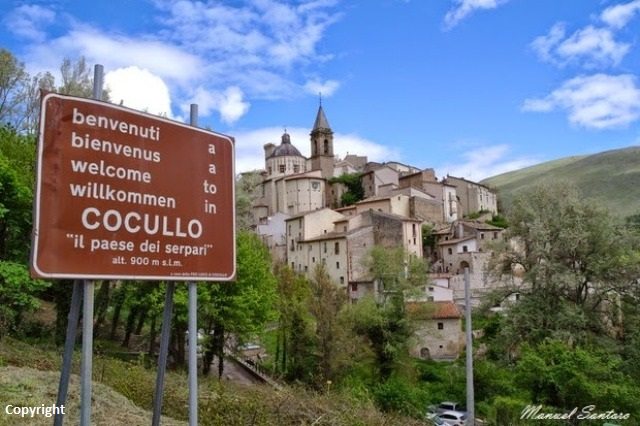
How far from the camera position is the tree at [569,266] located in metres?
25.2

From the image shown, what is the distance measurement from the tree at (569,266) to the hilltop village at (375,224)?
3978 millimetres

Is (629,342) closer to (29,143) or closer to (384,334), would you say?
(384,334)

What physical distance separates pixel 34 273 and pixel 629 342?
2759 cm

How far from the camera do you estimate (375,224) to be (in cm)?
5309

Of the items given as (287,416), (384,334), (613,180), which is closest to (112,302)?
(384,334)

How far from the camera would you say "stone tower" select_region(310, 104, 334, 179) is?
291 ft

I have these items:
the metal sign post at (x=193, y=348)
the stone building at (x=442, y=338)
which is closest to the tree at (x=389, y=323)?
the stone building at (x=442, y=338)

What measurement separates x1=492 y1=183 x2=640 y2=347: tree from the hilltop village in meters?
3.98

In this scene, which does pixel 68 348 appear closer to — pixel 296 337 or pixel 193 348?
pixel 193 348

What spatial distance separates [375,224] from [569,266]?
27464 millimetres

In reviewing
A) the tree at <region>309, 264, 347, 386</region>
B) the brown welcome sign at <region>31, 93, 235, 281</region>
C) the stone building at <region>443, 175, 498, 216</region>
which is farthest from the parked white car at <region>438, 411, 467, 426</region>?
the stone building at <region>443, 175, 498, 216</region>

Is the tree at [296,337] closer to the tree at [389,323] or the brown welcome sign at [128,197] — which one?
the tree at [389,323]

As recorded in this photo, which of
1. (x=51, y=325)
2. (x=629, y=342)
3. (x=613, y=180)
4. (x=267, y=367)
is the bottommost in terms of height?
(x=267, y=367)

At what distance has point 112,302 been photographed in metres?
24.6
